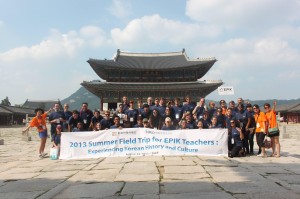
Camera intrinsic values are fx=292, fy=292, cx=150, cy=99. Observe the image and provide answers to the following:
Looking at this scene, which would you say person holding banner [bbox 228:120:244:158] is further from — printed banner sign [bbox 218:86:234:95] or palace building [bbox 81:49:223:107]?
palace building [bbox 81:49:223:107]

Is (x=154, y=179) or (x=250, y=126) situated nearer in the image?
(x=154, y=179)

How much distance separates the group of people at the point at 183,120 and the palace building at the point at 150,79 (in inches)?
792

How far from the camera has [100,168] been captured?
662cm

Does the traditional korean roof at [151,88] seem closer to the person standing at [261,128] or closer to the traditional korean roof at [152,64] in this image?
the traditional korean roof at [152,64]

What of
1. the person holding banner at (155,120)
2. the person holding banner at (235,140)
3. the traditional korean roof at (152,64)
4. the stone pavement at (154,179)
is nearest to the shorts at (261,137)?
the person holding banner at (235,140)

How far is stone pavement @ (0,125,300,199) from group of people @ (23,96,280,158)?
3.53 feet

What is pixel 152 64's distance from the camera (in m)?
34.2

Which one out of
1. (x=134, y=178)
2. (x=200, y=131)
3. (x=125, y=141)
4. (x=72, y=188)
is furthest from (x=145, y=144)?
(x=72, y=188)

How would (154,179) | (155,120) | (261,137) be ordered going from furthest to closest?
(155,120) < (261,137) < (154,179)

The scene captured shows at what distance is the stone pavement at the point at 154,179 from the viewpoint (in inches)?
174

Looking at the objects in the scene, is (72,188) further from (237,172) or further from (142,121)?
(142,121)

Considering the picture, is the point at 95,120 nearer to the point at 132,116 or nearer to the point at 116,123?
the point at 116,123

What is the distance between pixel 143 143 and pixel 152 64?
26.2 meters

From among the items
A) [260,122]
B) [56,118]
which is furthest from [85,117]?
[260,122]
